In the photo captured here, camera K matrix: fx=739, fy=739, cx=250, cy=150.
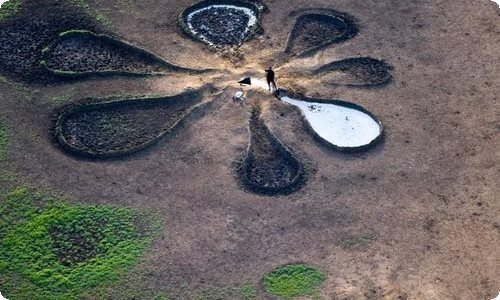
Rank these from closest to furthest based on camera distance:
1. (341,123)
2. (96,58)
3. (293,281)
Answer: (293,281) → (341,123) → (96,58)

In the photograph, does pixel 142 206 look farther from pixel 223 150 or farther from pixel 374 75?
pixel 374 75

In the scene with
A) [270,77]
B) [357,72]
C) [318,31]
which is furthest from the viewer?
[318,31]

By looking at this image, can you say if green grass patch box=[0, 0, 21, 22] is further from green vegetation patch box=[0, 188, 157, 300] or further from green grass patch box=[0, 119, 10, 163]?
green vegetation patch box=[0, 188, 157, 300]

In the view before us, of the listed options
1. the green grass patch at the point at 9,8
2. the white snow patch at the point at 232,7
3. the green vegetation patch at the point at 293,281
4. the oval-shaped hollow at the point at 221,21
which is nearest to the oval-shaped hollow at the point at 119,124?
the oval-shaped hollow at the point at 221,21

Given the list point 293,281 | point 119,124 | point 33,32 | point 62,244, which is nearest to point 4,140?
point 119,124

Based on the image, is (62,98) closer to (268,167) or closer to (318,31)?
(268,167)

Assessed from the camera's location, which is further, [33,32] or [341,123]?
[33,32]

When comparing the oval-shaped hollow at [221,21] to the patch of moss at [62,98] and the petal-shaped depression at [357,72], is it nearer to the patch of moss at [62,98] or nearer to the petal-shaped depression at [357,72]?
the petal-shaped depression at [357,72]

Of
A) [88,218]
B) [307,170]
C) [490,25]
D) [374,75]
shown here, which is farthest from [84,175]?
[490,25]
